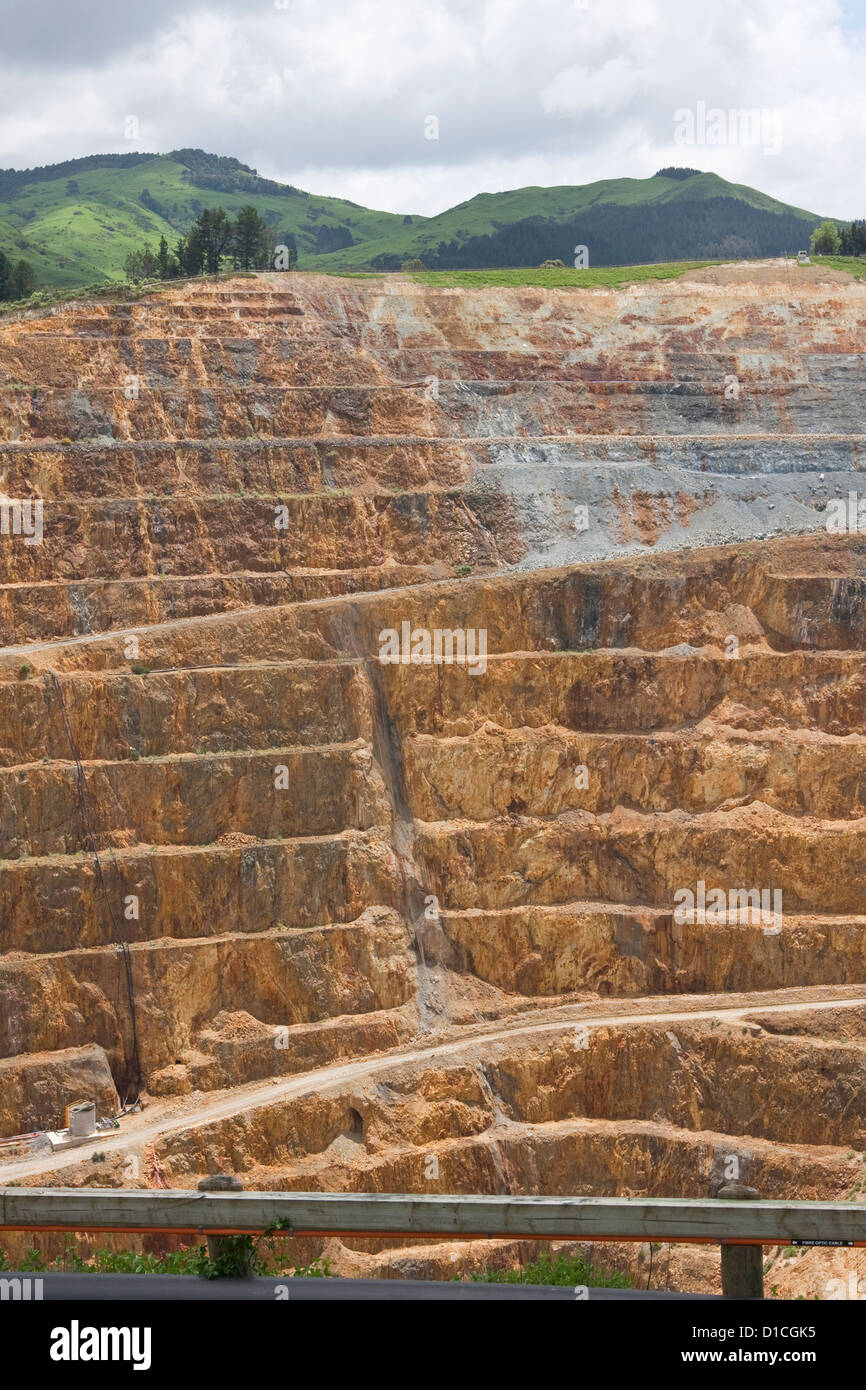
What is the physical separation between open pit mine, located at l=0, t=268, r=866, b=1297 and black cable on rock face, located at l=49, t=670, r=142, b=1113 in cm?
8

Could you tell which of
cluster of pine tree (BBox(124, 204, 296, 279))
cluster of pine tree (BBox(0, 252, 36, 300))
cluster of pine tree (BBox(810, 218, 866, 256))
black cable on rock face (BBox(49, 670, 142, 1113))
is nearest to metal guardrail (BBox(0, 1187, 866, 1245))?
black cable on rock face (BBox(49, 670, 142, 1113))

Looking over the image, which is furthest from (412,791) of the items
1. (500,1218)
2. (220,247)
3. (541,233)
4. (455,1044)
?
(541,233)

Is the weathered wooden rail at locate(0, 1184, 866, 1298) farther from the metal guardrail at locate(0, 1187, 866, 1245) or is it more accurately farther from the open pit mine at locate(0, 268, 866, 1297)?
the open pit mine at locate(0, 268, 866, 1297)

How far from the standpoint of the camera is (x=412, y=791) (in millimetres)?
57969

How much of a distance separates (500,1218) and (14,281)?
91.3m

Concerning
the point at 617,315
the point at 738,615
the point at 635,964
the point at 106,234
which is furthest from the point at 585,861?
the point at 106,234

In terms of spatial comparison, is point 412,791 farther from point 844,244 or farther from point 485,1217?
point 844,244

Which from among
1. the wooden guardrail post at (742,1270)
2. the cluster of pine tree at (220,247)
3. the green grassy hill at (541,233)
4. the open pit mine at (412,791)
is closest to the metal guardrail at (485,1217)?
the wooden guardrail post at (742,1270)

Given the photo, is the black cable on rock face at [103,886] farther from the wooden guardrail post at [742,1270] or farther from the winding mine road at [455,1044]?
the wooden guardrail post at [742,1270]

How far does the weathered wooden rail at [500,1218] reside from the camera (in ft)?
44.5

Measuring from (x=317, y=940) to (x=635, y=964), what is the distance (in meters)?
11.1

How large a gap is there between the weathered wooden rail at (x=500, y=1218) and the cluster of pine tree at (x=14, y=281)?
87810 millimetres

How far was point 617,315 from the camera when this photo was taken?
82.3 m

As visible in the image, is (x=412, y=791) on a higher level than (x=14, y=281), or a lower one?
lower
